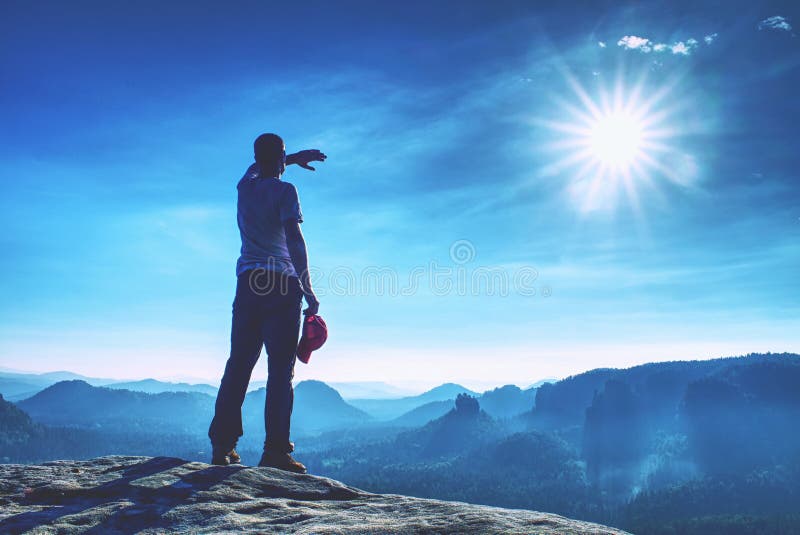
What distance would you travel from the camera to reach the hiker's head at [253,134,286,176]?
30.0ft

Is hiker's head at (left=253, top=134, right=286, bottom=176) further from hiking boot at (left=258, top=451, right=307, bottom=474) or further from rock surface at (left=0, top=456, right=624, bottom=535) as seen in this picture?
rock surface at (left=0, top=456, right=624, bottom=535)

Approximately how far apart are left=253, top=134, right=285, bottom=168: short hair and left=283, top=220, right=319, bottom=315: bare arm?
159 centimetres

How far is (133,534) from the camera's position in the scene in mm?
4391

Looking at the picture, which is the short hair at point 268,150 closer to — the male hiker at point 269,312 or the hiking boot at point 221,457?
the male hiker at point 269,312

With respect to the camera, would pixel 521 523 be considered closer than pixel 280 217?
Yes

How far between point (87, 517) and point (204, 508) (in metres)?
1.08

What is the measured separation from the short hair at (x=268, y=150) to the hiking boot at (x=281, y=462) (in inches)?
208

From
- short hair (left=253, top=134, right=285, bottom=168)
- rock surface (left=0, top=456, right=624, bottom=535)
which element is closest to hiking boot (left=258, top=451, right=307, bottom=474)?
rock surface (left=0, top=456, right=624, bottom=535)

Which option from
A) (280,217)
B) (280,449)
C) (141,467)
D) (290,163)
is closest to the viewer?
(141,467)

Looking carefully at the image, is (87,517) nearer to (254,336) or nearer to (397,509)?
(397,509)

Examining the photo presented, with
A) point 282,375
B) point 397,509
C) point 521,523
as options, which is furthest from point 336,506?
point 282,375

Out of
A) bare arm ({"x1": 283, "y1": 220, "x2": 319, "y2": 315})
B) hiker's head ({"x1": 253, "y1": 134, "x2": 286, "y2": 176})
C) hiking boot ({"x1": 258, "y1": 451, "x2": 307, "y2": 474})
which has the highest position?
hiker's head ({"x1": 253, "y1": 134, "x2": 286, "y2": 176})

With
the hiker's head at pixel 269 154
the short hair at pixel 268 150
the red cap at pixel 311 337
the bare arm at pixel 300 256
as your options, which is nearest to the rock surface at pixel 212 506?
the red cap at pixel 311 337

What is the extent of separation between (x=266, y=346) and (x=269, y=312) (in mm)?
603
